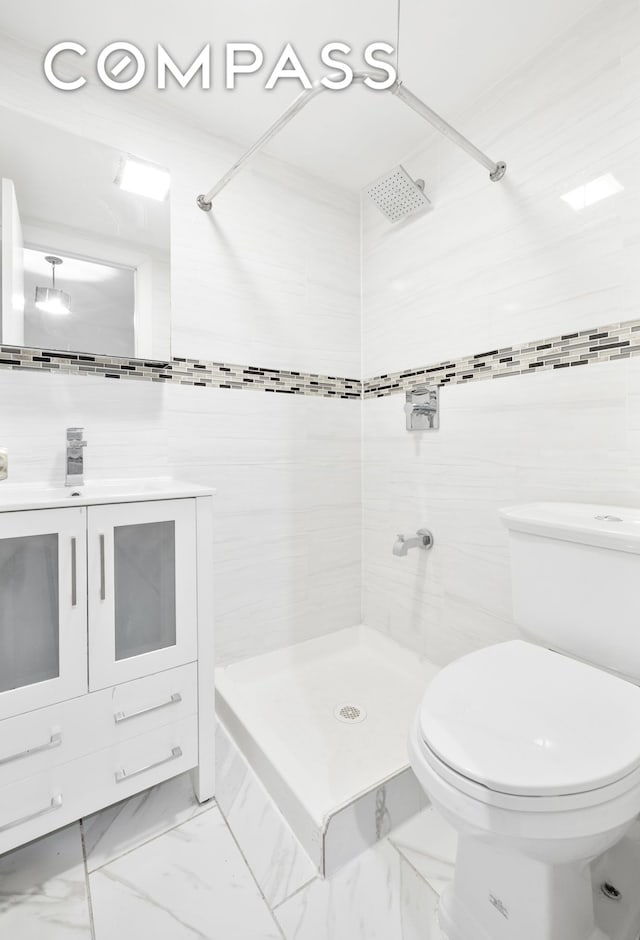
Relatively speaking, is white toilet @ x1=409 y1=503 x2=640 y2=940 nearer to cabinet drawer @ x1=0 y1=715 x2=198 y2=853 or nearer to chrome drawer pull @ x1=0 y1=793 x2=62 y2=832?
cabinet drawer @ x1=0 y1=715 x2=198 y2=853

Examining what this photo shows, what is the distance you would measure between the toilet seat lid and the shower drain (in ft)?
2.19

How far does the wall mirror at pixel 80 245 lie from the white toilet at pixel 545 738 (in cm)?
134

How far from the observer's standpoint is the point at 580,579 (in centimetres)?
106

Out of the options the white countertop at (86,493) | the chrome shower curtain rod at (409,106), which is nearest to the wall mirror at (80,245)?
the chrome shower curtain rod at (409,106)

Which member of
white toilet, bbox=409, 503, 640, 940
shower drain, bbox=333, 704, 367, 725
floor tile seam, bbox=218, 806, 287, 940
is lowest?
floor tile seam, bbox=218, 806, 287, 940

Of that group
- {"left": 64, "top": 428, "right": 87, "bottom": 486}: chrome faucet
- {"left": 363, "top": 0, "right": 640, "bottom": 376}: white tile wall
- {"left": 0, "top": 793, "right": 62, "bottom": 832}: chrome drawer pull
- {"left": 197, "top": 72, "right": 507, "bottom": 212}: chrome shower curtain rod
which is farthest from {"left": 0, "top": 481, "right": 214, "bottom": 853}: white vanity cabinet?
{"left": 363, "top": 0, "right": 640, "bottom": 376}: white tile wall

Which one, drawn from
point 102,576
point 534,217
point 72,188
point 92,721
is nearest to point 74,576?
point 102,576

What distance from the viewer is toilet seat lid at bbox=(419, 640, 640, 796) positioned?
0.71 m

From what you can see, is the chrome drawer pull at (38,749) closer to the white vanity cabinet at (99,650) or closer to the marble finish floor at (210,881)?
the white vanity cabinet at (99,650)

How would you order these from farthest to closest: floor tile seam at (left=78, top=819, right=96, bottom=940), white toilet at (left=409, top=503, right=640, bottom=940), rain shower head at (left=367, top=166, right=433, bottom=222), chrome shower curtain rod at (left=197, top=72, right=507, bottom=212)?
1. rain shower head at (left=367, top=166, right=433, bottom=222)
2. chrome shower curtain rod at (left=197, top=72, right=507, bottom=212)
3. floor tile seam at (left=78, top=819, right=96, bottom=940)
4. white toilet at (left=409, top=503, right=640, bottom=940)

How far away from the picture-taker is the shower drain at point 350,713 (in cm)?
153

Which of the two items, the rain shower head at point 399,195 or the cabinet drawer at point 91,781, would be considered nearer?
the cabinet drawer at point 91,781

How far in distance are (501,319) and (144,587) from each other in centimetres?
139

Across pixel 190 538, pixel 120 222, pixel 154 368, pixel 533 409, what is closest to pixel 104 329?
pixel 154 368
